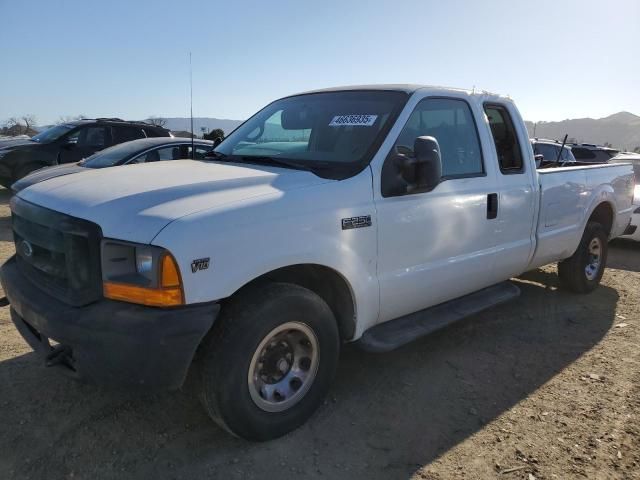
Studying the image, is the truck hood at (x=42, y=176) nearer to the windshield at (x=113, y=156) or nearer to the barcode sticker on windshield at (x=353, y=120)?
the windshield at (x=113, y=156)

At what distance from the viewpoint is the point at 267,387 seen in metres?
2.88

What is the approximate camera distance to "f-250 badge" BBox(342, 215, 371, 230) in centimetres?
296

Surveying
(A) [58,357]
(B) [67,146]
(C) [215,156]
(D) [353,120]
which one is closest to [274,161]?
(D) [353,120]

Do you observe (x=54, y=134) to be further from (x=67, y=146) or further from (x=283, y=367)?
(x=283, y=367)

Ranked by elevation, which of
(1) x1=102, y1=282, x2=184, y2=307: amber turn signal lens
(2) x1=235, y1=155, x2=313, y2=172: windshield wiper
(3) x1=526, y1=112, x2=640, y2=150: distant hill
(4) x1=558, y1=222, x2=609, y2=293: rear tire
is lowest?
(4) x1=558, y1=222, x2=609, y2=293: rear tire

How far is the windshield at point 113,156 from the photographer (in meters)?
8.01

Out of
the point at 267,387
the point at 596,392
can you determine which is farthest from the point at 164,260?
the point at 596,392

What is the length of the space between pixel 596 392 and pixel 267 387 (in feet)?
7.70

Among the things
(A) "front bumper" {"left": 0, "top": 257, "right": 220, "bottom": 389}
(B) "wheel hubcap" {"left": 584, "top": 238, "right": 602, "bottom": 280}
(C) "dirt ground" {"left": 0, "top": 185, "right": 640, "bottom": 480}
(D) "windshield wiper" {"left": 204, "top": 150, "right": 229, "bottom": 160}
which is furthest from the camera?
(B) "wheel hubcap" {"left": 584, "top": 238, "right": 602, "bottom": 280}

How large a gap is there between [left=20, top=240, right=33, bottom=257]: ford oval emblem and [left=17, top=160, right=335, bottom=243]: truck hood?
248mm

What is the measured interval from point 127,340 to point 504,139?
134 inches

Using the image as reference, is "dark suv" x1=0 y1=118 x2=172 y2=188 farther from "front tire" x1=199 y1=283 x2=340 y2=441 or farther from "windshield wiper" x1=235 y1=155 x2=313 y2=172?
"front tire" x1=199 y1=283 x2=340 y2=441

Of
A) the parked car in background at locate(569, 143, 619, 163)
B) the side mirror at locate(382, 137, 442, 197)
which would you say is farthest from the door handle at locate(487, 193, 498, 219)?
the parked car in background at locate(569, 143, 619, 163)

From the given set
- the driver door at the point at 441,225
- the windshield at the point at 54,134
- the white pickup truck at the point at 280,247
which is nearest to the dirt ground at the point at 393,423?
the white pickup truck at the point at 280,247
